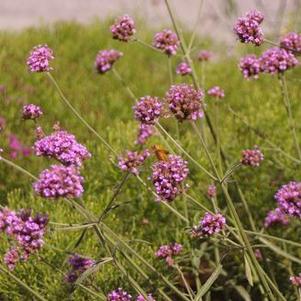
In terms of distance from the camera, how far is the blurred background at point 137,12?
24.4 feet

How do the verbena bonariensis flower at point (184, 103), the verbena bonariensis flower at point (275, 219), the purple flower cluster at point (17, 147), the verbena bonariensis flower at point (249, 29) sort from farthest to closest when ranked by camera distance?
the purple flower cluster at point (17, 147)
the verbena bonariensis flower at point (275, 219)
the verbena bonariensis flower at point (249, 29)
the verbena bonariensis flower at point (184, 103)

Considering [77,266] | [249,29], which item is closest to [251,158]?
[249,29]

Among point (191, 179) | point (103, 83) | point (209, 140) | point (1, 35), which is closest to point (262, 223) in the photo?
point (191, 179)

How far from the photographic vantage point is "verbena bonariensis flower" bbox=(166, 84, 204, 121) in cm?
229

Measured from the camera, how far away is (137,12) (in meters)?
7.43

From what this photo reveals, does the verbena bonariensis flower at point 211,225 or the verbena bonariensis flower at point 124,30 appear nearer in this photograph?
the verbena bonariensis flower at point 211,225

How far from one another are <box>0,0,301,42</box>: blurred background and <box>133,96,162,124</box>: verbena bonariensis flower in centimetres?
484

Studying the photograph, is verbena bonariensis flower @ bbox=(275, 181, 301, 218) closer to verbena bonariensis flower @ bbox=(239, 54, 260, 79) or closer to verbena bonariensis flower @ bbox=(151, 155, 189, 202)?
verbena bonariensis flower @ bbox=(151, 155, 189, 202)

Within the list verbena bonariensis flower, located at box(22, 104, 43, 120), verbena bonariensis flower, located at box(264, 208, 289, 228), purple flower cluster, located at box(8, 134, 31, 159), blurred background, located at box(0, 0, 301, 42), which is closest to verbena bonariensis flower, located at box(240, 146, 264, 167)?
verbena bonariensis flower, located at box(264, 208, 289, 228)

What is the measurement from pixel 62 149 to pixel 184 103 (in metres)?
0.41

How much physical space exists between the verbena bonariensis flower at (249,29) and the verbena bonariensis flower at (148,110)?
0.38 m

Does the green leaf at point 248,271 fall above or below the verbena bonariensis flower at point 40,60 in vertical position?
below

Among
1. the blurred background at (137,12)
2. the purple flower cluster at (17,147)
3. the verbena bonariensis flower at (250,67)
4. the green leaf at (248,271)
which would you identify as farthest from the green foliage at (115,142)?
the blurred background at (137,12)

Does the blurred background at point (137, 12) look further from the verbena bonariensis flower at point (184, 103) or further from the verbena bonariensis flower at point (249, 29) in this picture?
the verbena bonariensis flower at point (184, 103)
